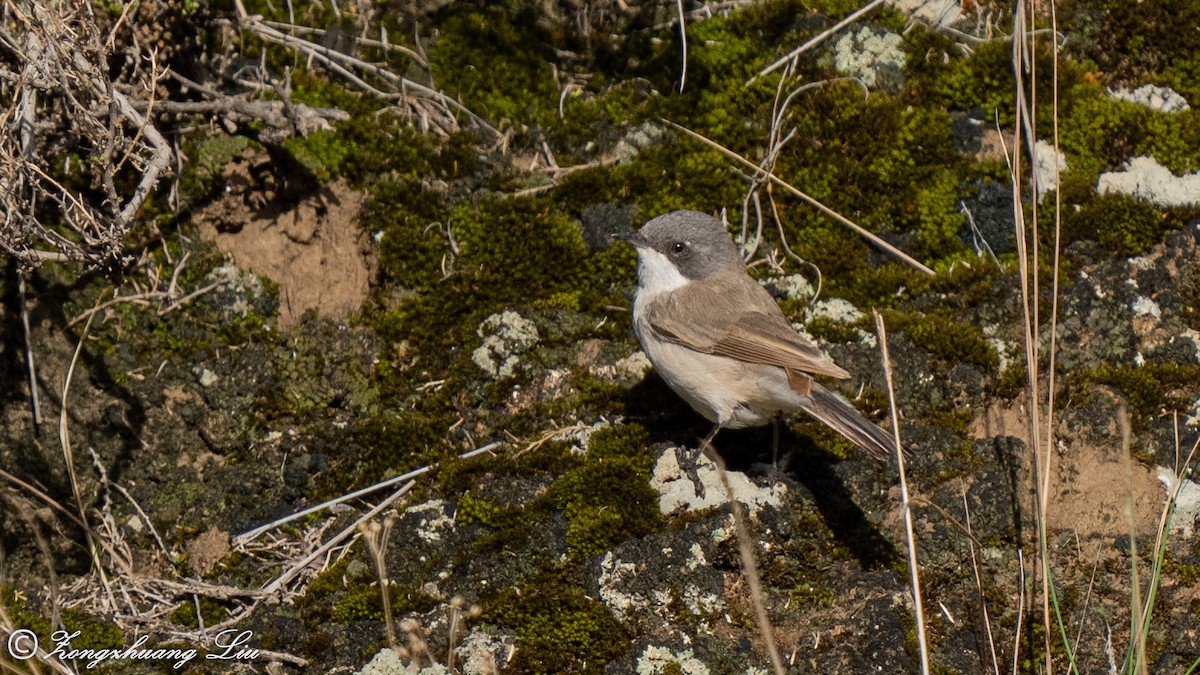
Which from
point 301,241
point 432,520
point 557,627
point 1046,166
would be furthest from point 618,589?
point 1046,166

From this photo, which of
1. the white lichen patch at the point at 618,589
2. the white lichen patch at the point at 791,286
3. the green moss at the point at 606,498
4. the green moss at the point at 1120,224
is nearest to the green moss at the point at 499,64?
the white lichen patch at the point at 791,286

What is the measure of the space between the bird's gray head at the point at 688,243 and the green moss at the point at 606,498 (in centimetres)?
111

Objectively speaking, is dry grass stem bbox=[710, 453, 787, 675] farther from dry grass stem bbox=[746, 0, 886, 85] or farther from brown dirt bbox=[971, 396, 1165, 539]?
dry grass stem bbox=[746, 0, 886, 85]

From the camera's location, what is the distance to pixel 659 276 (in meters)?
5.94

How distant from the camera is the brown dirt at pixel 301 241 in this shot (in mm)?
6242

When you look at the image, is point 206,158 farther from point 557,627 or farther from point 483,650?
point 557,627

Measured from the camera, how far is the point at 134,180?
20.6ft

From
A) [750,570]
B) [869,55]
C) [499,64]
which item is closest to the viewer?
[750,570]

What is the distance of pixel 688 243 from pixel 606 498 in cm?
160

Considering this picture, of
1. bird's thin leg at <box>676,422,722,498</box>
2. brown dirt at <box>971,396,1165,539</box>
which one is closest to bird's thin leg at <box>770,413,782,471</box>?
bird's thin leg at <box>676,422,722,498</box>

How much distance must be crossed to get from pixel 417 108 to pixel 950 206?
3419mm

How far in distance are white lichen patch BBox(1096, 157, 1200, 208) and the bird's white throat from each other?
8.14 ft

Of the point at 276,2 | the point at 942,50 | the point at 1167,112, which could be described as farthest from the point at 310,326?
the point at 1167,112

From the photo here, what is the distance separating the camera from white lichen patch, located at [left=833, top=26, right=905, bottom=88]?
6.59 meters
